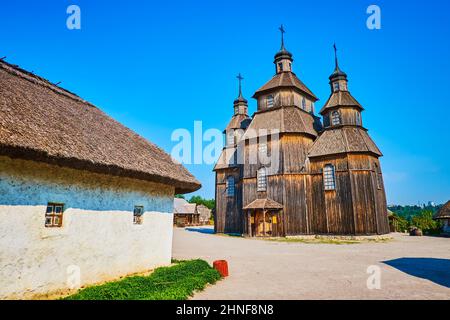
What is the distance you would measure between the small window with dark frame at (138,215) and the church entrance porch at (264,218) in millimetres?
16314

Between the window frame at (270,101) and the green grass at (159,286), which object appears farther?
the window frame at (270,101)

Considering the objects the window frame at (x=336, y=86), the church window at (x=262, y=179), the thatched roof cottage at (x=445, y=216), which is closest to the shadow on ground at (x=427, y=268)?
the church window at (x=262, y=179)

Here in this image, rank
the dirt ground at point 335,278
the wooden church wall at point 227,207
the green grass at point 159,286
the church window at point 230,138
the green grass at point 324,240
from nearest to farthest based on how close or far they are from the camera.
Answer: the green grass at point 159,286 < the dirt ground at point 335,278 < the green grass at point 324,240 < the wooden church wall at point 227,207 < the church window at point 230,138

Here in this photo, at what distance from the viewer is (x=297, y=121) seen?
27.4m

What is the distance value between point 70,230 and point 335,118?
25.7 meters

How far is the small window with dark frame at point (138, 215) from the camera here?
9.66 metres

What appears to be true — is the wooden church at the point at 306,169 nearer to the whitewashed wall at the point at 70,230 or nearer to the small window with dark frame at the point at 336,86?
the small window with dark frame at the point at 336,86

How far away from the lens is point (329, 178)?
25.1m

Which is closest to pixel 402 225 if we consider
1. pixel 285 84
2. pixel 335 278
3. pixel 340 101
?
pixel 340 101

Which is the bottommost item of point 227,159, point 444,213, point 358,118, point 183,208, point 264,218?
point 264,218

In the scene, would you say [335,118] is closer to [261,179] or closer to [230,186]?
[261,179]

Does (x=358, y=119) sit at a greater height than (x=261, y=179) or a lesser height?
greater
